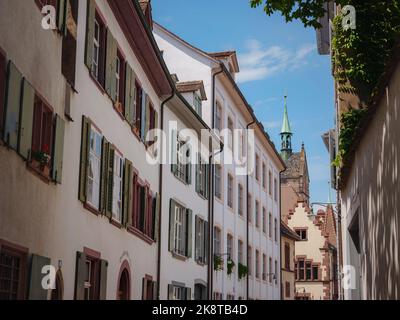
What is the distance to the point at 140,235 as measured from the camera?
19797 mm

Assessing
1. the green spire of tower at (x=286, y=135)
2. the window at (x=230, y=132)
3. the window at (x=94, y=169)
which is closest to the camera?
the window at (x=94, y=169)

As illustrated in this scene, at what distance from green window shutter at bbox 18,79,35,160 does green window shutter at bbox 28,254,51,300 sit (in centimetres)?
176

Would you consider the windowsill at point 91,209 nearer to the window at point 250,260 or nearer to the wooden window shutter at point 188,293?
the wooden window shutter at point 188,293

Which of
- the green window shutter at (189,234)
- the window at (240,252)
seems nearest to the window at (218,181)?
the window at (240,252)

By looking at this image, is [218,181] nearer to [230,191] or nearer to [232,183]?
[230,191]

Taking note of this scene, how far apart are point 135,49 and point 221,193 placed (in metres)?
14.0

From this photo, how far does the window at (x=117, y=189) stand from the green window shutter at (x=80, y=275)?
284 centimetres

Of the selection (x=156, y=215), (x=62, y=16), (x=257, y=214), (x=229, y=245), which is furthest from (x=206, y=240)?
(x=62, y=16)

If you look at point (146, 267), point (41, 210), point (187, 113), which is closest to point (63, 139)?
point (41, 210)

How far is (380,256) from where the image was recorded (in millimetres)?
11688

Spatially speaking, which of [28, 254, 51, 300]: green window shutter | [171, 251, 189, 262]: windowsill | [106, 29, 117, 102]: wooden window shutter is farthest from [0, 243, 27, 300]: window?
[171, 251, 189, 262]: windowsill

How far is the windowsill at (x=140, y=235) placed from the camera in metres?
18.9

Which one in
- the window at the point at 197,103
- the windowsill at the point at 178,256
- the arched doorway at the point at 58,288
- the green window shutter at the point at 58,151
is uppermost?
the window at the point at 197,103
